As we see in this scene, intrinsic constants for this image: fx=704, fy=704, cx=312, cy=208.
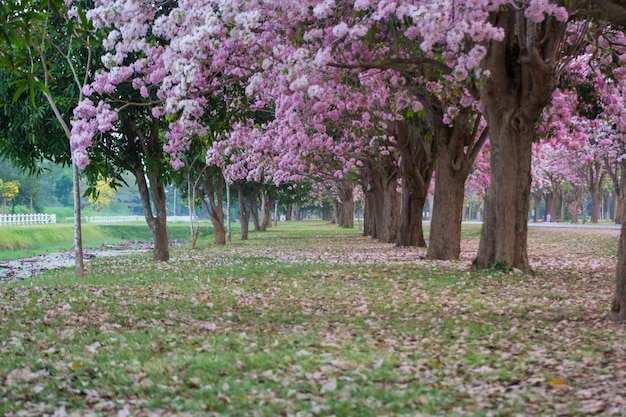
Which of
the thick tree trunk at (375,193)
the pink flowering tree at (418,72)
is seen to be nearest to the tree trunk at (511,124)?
the pink flowering tree at (418,72)

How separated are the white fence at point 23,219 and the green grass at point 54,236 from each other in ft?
10.6

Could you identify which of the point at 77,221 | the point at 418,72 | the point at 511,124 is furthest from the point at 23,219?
the point at 511,124

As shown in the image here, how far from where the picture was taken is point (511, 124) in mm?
15562

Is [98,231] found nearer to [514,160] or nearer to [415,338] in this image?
[514,160]

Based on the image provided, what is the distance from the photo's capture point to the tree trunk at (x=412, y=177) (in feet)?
88.0

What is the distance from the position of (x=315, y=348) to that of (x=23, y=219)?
199ft

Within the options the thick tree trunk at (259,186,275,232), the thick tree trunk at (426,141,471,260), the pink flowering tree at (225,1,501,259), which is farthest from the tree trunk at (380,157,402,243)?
the thick tree trunk at (259,186,275,232)

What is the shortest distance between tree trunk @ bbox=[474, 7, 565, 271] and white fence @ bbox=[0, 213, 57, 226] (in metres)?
48.4

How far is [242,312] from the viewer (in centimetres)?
1082

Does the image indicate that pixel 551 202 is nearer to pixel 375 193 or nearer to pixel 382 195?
pixel 382 195

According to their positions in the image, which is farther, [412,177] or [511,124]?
[412,177]

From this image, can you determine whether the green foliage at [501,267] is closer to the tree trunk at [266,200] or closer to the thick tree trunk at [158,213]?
the thick tree trunk at [158,213]

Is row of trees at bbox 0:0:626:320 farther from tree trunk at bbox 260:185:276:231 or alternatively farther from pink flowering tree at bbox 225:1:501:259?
tree trunk at bbox 260:185:276:231

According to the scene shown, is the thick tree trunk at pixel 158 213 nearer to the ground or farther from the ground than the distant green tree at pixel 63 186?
nearer to the ground
